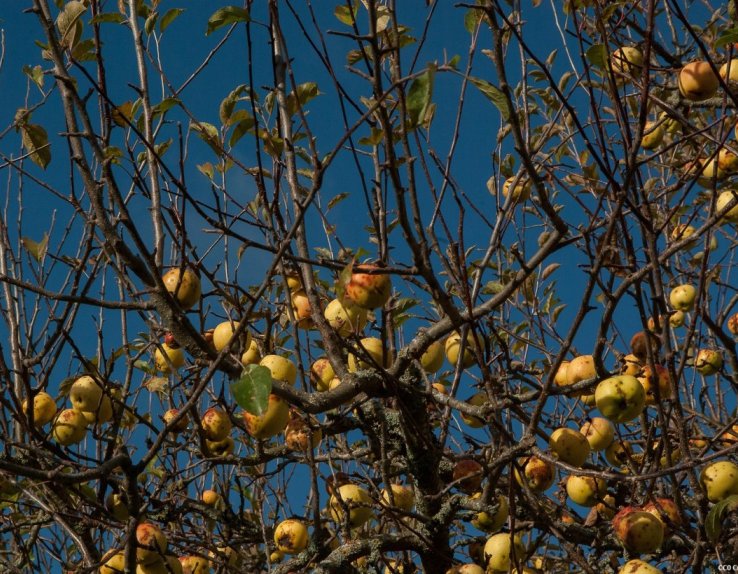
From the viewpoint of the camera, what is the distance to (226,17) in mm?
2094

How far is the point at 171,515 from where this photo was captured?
2.94 metres

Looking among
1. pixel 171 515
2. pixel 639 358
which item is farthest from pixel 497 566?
pixel 171 515

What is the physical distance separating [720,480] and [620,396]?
563 millimetres

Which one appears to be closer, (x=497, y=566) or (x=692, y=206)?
(x=497, y=566)

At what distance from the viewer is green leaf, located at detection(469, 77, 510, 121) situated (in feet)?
4.98

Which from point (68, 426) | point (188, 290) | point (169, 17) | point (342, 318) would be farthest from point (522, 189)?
point (68, 426)

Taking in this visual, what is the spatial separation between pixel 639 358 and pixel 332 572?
1534mm

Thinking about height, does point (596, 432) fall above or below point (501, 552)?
above

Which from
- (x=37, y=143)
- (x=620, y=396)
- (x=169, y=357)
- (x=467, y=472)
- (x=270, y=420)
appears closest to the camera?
(x=270, y=420)

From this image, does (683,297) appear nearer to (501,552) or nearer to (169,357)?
(501,552)

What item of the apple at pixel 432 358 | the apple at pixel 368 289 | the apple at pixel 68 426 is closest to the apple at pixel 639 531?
the apple at pixel 432 358

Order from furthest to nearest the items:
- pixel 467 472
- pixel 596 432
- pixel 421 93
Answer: pixel 596 432 < pixel 467 472 < pixel 421 93

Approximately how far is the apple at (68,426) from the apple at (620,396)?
1.97 meters

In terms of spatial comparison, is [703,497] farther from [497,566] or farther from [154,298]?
[154,298]
